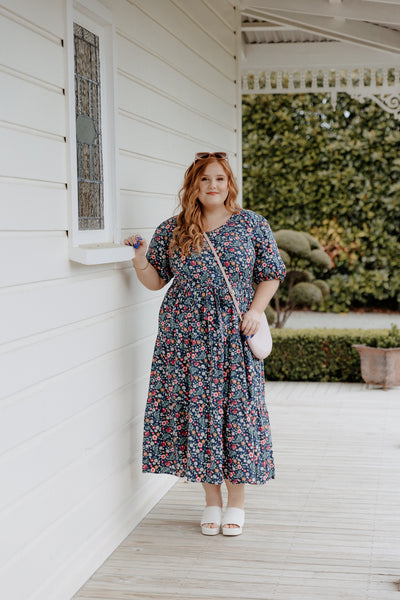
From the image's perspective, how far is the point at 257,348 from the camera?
3551 mm

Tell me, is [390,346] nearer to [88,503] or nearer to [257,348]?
[257,348]

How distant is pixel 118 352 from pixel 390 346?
13.6 feet

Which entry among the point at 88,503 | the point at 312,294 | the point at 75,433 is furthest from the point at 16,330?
the point at 312,294

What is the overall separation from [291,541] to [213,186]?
4.91ft

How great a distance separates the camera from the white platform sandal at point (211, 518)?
3.64 metres

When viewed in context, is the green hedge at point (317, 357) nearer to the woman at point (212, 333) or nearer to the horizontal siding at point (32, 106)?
the woman at point (212, 333)

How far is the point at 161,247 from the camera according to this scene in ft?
12.0

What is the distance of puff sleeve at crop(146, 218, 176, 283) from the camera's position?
365 cm

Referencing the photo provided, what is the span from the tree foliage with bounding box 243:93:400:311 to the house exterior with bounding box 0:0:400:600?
21.1 ft

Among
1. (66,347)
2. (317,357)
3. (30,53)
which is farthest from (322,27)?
(66,347)

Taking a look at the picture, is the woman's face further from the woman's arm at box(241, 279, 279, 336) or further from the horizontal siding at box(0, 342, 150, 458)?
the horizontal siding at box(0, 342, 150, 458)

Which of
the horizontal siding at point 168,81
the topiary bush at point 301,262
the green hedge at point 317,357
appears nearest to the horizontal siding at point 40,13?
the horizontal siding at point 168,81

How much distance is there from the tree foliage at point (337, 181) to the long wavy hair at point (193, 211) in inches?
297

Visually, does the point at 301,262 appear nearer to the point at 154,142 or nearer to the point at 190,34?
the point at 190,34
